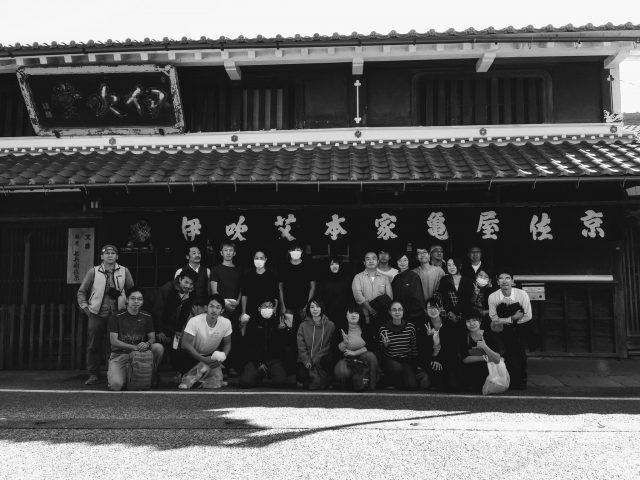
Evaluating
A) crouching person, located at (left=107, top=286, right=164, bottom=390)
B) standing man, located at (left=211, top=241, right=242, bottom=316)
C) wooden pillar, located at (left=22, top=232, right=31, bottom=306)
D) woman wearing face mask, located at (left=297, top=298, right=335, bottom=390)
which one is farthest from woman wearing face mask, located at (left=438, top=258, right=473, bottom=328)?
wooden pillar, located at (left=22, top=232, right=31, bottom=306)

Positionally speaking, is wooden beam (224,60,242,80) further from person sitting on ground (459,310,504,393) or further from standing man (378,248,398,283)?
person sitting on ground (459,310,504,393)

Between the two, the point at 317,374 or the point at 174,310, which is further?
the point at 174,310

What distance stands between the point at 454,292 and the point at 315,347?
7.15 ft

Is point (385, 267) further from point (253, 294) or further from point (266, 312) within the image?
point (253, 294)

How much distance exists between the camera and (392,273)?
26.2ft

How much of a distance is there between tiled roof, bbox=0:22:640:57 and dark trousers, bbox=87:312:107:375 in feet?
15.5

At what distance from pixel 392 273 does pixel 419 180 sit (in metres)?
1.49

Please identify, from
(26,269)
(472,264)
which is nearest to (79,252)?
(26,269)

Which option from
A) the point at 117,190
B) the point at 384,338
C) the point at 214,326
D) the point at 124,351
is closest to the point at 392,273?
the point at 384,338

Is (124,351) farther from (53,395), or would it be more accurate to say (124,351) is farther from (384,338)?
(384,338)

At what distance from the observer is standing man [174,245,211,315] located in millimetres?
7824

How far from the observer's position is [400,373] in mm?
6957

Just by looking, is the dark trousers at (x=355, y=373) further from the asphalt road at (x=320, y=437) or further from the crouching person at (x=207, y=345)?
the crouching person at (x=207, y=345)

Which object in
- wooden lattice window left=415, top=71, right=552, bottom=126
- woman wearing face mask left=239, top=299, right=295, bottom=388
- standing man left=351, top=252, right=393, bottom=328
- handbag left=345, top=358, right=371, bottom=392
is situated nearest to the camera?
handbag left=345, top=358, right=371, bottom=392
